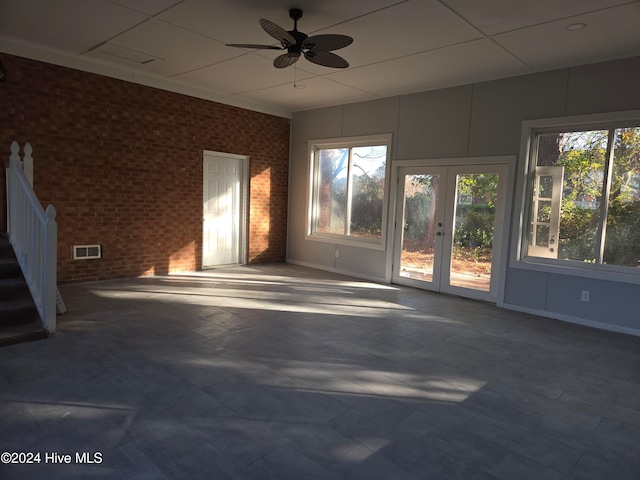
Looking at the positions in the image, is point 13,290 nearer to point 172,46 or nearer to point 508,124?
point 172,46

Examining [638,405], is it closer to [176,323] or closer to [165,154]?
[176,323]

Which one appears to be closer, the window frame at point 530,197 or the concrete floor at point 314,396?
the concrete floor at point 314,396

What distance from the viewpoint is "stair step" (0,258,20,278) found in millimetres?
3939

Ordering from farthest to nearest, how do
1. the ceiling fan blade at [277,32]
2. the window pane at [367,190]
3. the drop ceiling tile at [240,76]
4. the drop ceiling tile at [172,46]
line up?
the window pane at [367,190] → the drop ceiling tile at [240,76] → the drop ceiling tile at [172,46] → the ceiling fan blade at [277,32]

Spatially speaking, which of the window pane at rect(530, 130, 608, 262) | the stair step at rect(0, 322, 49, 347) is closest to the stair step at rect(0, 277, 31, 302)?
the stair step at rect(0, 322, 49, 347)

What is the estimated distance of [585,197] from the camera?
4.91m

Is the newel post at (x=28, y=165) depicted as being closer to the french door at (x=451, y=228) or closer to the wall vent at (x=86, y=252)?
the wall vent at (x=86, y=252)

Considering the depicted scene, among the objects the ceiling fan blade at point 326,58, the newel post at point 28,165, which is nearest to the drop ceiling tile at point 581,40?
the ceiling fan blade at point 326,58

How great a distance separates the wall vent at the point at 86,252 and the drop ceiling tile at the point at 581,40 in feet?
18.3

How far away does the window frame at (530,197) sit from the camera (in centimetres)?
455

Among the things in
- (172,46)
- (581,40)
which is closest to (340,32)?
(172,46)

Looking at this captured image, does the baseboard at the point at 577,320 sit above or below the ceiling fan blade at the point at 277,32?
below

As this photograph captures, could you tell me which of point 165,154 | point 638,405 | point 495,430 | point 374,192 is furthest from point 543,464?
point 165,154

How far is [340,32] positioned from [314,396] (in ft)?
11.6
